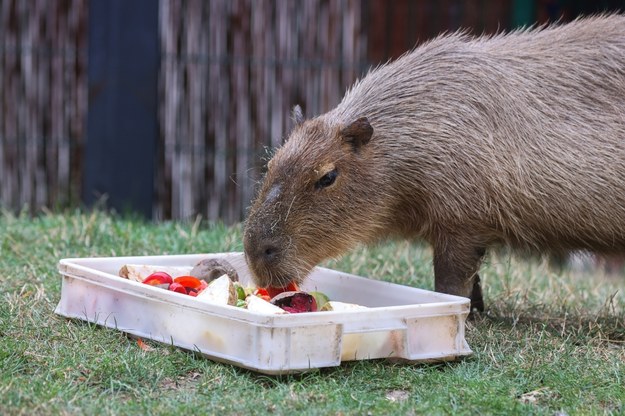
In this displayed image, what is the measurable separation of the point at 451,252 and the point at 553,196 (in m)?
0.52

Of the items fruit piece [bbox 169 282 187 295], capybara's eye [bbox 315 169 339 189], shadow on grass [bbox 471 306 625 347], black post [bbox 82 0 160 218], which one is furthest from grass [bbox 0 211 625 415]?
black post [bbox 82 0 160 218]

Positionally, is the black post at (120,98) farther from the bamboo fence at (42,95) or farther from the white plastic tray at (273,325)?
the white plastic tray at (273,325)

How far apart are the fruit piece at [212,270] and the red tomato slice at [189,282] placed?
0.49 ft

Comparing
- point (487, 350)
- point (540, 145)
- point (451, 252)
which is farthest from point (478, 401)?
point (540, 145)

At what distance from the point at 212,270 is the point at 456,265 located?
109 cm

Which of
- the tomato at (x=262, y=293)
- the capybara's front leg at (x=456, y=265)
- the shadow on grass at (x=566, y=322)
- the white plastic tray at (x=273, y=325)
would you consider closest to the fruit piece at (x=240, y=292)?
the tomato at (x=262, y=293)

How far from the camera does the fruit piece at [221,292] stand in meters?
4.11

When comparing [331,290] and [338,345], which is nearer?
[338,345]

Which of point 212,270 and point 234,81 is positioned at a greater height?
point 234,81

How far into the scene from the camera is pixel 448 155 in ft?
15.2

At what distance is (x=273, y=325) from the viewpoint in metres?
3.66

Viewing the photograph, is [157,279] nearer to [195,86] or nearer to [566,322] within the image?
[566,322]

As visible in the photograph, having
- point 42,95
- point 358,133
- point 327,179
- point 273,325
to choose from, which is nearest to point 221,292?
point 273,325

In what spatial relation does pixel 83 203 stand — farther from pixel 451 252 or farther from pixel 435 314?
pixel 435 314
